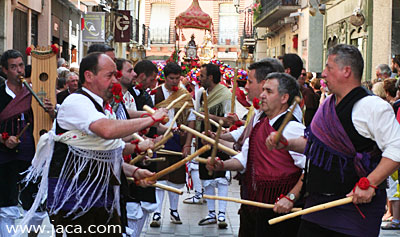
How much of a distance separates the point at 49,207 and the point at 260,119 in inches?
67.3

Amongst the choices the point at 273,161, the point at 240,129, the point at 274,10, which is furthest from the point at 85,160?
the point at 274,10

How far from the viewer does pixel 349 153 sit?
4.24 meters

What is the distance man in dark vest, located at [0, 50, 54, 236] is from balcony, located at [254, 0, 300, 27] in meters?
25.3

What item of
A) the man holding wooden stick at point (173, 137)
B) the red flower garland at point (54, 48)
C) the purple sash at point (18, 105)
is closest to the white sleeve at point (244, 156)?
the purple sash at point (18, 105)

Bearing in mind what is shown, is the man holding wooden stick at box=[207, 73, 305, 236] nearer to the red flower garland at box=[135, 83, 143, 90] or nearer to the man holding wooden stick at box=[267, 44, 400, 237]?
the man holding wooden stick at box=[267, 44, 400, 237]

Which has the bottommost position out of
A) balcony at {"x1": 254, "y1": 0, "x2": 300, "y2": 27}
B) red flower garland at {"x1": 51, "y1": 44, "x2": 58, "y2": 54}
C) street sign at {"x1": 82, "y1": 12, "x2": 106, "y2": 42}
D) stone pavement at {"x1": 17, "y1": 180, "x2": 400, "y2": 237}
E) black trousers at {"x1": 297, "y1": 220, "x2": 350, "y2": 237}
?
stone pavement at {"x1": 17, "y1": 180, "x2": 400, "y2": 237}

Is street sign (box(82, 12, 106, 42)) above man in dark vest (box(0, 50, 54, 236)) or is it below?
above

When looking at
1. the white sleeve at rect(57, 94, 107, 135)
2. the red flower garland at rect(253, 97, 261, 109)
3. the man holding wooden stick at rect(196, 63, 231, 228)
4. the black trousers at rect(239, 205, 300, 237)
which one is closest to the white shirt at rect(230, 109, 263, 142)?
the red flower garland at rect(253, 97, 261, 109)

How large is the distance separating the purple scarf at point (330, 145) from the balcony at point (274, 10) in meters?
26.9

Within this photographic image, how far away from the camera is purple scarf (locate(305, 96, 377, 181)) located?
4.21 metres

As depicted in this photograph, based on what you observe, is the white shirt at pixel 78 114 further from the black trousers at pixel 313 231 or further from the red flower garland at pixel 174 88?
the red flower garland at pixel 174 88

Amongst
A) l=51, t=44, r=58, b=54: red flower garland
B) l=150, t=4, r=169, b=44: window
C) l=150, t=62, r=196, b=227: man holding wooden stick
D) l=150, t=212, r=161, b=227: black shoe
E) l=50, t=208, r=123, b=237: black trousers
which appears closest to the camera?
l=50, t=208, r=123, b=237: black trousers

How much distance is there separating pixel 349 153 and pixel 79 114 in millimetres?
1770

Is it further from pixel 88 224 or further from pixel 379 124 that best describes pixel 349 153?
pixel 88 224
